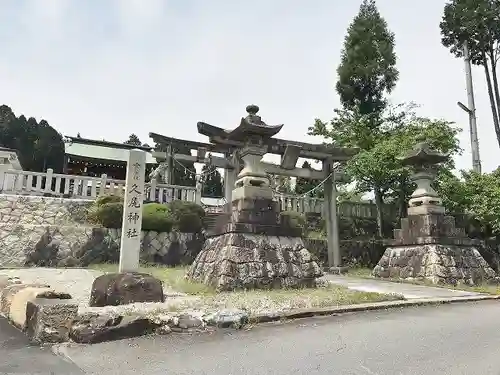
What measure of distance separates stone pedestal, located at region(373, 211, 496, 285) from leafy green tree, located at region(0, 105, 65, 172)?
68.8 feet

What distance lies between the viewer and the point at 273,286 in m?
8.54

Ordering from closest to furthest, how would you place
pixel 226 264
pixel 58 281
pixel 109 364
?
pixel 109 364
pixel 226 264
pixel 58 281

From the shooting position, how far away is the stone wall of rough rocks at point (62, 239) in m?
12.3

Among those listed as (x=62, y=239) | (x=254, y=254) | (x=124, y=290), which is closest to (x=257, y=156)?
(x=254, y=254)

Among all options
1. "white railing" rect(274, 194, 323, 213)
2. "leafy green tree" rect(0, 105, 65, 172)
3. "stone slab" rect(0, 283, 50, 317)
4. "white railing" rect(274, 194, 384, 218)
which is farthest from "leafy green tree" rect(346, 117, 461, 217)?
"leafy green tree" rect(0, 105, 65, 172)

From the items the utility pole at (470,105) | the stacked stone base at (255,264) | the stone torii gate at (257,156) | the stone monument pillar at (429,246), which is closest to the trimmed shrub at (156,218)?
the stone torii gate at (257,156)

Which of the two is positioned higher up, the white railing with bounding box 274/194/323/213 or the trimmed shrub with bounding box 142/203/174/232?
the white railing with bounding box 274/194/323/213

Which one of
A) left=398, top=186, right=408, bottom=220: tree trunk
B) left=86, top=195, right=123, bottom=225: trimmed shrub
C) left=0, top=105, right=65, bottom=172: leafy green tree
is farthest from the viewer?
left=0, top=105, right=65, bottom=172: leafy green tree

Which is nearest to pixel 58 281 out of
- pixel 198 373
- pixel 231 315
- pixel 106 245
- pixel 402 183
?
pixel 106 245

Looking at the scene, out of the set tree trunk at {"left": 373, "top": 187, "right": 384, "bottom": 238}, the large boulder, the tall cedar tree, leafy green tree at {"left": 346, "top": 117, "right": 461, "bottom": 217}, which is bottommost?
the large boulder

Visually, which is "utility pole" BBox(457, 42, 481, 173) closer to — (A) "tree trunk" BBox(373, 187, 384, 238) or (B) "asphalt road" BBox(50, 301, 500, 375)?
(A) "tree trunk" BBox(373, 187, 384, 238)

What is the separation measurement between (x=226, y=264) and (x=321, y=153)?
26.3 feet

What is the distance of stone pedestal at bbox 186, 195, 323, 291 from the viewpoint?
8.45 m

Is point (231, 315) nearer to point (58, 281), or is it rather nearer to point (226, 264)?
point (226, 264)
